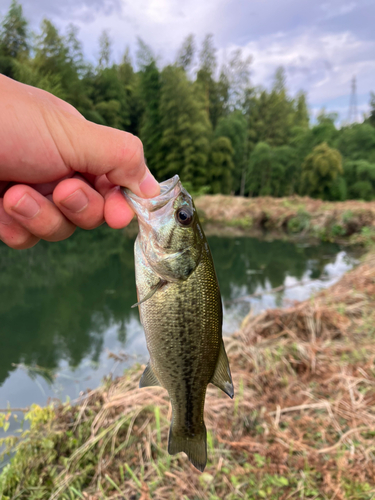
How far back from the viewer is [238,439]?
2639mm

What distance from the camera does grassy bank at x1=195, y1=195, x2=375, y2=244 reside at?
14.1 metres

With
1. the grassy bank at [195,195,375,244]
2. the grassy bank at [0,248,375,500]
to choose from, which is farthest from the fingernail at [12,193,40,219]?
the grassy bank at [195,195,375,244]

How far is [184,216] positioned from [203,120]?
22060 mm

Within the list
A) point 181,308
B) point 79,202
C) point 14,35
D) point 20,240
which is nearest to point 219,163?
point 14,35

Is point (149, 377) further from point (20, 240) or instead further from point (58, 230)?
→ point (20, 240)

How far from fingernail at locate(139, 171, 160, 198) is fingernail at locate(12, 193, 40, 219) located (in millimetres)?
510

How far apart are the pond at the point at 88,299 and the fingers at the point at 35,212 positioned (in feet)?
8.90

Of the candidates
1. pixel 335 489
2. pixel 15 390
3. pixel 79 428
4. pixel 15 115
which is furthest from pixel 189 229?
pixel 15 390

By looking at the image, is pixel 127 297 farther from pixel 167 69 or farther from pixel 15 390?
pixel 167 69

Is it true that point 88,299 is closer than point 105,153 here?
No

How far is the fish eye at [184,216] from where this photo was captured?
1307 millimetres

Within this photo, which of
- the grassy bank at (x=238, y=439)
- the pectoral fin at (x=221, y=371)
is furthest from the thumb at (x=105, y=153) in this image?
the grassy bank at (x=238, y=439)

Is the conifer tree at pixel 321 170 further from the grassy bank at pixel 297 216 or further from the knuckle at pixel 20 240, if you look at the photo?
the knuckle at pixel 20 240

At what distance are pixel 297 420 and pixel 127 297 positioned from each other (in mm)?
4773
